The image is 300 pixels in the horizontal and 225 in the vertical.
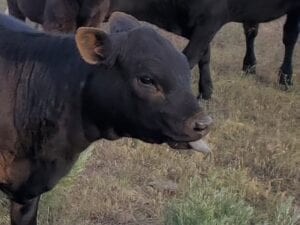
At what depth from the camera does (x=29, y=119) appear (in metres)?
4.41

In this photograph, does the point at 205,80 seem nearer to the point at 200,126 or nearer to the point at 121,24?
the point at 121,24

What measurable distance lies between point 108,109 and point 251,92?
4132 mm

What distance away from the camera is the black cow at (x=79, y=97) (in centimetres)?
400

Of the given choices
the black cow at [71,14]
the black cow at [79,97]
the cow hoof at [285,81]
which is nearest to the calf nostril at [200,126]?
the black cow at [79,97]

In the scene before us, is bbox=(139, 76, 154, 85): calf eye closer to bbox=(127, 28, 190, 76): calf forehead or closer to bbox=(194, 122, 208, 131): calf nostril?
bbox=(127, 28, 190, 76): calf forehead

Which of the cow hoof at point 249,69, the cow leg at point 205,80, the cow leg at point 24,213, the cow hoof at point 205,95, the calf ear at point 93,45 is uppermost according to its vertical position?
the calf ear at point 93,45

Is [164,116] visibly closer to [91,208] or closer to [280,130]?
[91,208]

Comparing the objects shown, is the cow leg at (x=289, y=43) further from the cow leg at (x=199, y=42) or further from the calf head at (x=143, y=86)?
the calf head at (x=143, y=86)

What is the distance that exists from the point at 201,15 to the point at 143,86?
12.1 ft

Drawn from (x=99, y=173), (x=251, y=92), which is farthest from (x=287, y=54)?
(x=99, y=173)

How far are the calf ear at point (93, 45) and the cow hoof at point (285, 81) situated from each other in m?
4.72

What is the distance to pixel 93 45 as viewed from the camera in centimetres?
407

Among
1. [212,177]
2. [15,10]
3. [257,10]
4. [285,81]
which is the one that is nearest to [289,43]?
[285,81]

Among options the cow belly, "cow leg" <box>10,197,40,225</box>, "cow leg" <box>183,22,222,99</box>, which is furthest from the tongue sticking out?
the cow belly
